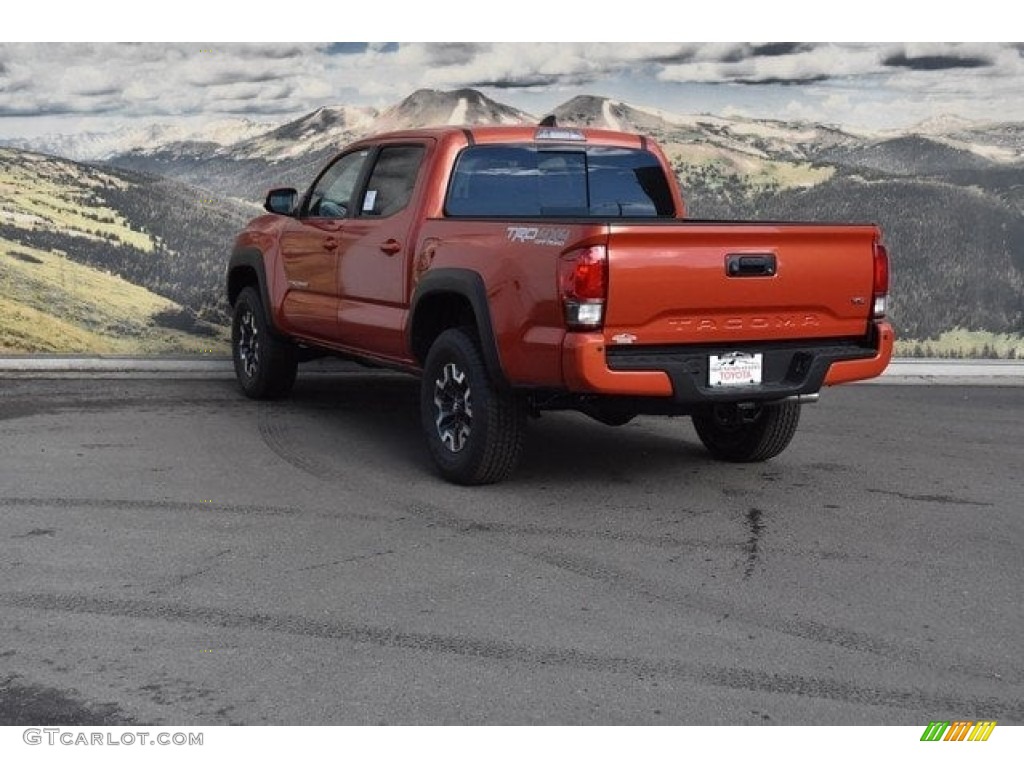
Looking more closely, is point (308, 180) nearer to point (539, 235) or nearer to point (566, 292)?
point (539, 235)

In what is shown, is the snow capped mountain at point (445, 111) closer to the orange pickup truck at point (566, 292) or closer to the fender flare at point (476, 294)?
the orange pickup truck at point (566, 292)

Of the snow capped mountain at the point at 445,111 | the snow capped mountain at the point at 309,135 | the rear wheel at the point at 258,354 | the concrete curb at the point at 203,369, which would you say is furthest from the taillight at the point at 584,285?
the snow capped mountain at the point at 309,135

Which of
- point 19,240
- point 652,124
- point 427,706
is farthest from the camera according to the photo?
point 652,124

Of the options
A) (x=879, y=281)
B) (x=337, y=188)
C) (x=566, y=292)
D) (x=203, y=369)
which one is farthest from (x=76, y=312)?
(x=879, y=281)

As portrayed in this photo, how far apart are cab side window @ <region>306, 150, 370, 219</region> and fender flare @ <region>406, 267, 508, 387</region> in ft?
5.12

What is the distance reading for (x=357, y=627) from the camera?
5.03 meters

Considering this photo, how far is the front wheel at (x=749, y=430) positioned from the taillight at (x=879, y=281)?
30.8 inches

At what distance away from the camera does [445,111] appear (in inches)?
504

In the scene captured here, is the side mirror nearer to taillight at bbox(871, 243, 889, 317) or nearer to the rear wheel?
the rear wheel

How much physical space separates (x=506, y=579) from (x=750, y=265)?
6.91ft

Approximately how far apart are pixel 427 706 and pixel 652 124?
32.1 ft

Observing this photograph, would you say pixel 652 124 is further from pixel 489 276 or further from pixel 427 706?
pixel 427 706

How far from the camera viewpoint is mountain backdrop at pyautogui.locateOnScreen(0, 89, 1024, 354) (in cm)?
1247

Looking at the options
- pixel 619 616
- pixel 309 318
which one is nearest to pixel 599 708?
pixel 619 616
